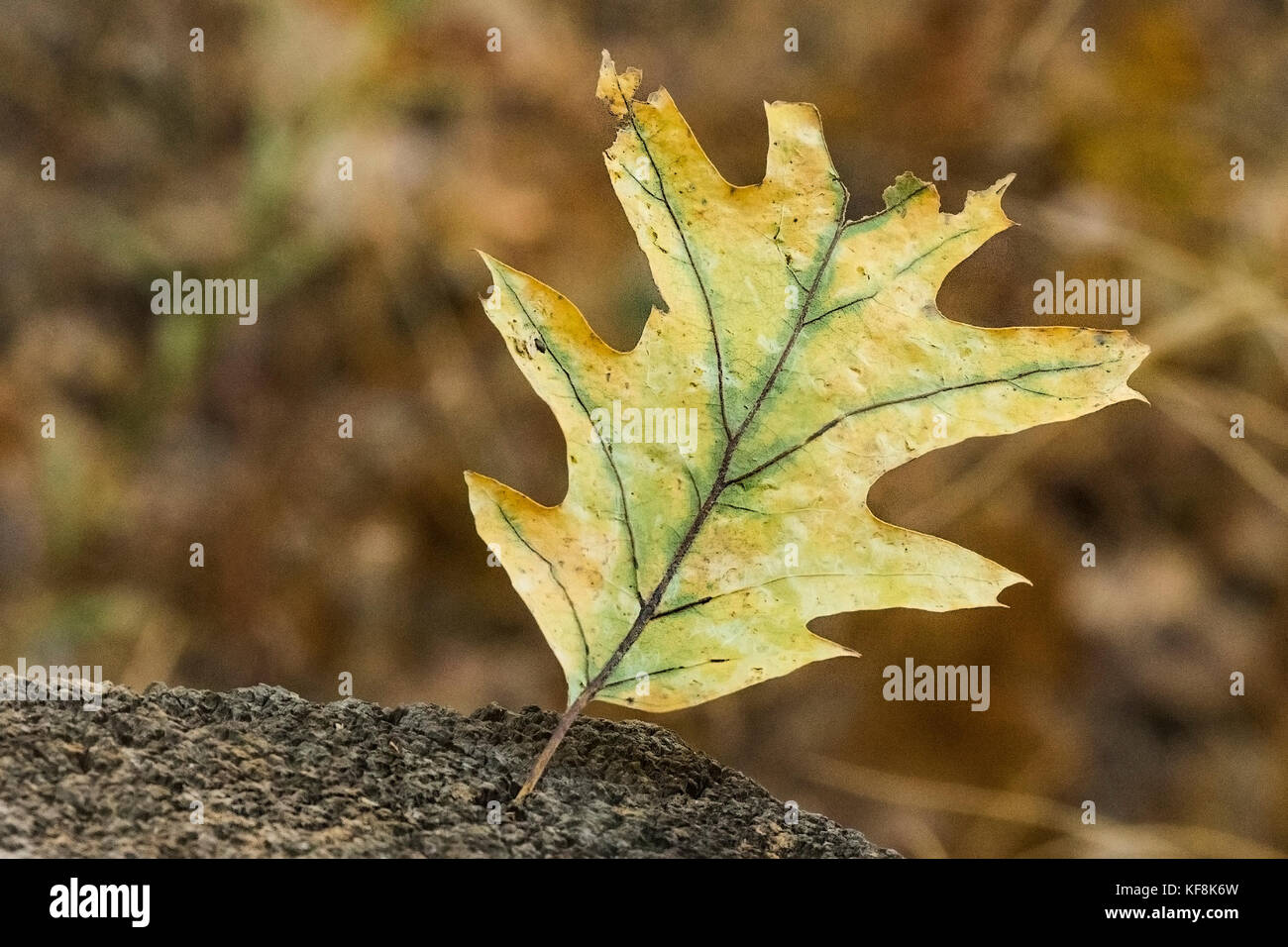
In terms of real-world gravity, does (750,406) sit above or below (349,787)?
above

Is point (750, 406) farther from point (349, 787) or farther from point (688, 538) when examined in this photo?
point (349, 787)

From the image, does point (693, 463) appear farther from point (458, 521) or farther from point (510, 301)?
point (458, 521)

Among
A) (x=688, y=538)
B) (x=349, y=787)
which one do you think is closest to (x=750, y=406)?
(x=688, y=538)

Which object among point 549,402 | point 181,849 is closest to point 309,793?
point 181,849

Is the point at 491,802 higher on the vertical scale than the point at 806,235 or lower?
lower
